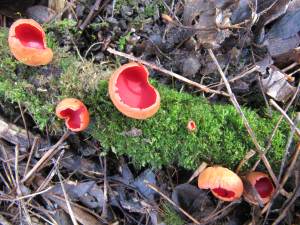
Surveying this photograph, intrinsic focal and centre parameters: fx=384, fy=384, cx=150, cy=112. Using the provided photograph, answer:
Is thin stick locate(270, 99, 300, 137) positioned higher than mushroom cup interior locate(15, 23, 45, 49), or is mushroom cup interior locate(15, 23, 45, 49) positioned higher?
mushroom cup interior locate(15, 23, 45, 49)

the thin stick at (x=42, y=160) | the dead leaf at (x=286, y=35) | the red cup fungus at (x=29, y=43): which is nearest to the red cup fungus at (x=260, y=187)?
the dead leaf at (x=286, y=35)

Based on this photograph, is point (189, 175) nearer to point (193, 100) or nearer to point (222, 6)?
point (193, 100)

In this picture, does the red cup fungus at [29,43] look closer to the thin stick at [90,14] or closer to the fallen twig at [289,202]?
the thin stick at [90,14]

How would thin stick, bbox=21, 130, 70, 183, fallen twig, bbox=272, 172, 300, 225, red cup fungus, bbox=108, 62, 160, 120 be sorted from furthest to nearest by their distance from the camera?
thin stick, bbox=21, 130, 70, 183 → fallen twig, bbox=272, 172, 300, 225 → red cup fungus, bbox=108, 62, 160, 120

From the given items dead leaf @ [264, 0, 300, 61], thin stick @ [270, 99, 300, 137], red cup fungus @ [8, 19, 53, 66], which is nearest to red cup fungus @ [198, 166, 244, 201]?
thin stick @ [270, 99, 300, 137]

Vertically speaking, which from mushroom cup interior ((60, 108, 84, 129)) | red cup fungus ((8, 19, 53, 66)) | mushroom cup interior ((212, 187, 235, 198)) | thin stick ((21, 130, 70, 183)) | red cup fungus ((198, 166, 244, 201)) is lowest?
thin stick ((21, 130, 70, 183))

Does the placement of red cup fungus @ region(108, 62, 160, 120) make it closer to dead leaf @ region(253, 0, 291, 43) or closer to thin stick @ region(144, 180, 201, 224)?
thin stick @ region(144, 180, 201, 224)

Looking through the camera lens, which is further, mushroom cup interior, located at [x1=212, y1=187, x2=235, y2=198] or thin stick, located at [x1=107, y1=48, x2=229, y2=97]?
thin stick, located at [x1=107, y1=48, x2=229, y2=97]

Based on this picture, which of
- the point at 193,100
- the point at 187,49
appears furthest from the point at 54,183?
the point at 187,49

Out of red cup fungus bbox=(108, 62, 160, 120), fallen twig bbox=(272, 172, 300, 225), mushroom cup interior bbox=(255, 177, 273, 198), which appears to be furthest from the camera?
mushroom cup interior bbox=(255, 177, 273, 198)

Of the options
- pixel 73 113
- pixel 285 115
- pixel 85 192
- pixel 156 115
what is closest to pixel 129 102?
pixel 156 115
